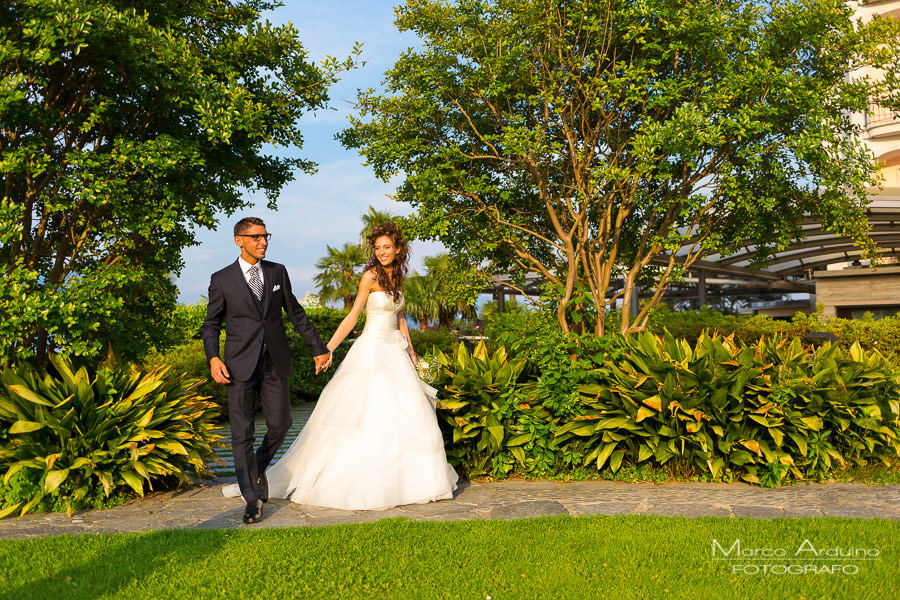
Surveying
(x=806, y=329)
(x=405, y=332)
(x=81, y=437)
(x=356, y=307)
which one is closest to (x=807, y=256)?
(x=806, y=329)

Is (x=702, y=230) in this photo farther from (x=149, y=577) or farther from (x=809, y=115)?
(x=149, y=577)

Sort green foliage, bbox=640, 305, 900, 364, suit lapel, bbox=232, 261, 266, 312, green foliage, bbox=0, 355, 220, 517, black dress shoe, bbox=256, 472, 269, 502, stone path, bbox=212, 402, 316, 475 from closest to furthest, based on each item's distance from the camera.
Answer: suit lapel, bbox=232, 261, 266, 312
black dress shoe, bbox=256, 472, 269, 502
green foliage, bbox=0, 355, 220, 517
stone path, bbox=212, 402, 316, 475
green foliage, bbox=640, 305, 900, 364

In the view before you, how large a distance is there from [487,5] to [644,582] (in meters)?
8.57

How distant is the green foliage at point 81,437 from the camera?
17.1ft

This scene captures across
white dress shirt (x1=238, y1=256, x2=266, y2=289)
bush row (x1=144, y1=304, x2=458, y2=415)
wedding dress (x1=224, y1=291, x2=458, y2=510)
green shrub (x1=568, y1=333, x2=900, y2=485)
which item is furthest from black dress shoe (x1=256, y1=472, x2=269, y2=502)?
bush row (x1=144, y1=304, x2=458, y2=415)

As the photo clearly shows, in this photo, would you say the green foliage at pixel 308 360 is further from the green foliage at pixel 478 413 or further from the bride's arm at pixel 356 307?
the bride's arm at pixel 356 307

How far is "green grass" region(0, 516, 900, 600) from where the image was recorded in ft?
10.9

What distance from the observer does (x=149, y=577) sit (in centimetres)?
354

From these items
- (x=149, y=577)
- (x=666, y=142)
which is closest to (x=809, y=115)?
(x=666, y=142)

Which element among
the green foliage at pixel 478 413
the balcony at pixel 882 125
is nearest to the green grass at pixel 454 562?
the green foliage at pixel 478 413

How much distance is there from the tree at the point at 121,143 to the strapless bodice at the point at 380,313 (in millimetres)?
1861

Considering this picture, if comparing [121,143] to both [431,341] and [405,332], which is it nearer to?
[405,332]

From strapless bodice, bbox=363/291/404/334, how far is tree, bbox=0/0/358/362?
1.86m

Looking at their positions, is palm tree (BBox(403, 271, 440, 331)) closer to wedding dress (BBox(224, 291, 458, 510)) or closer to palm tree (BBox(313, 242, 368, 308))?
palm tree (BBox(313, 242, 368, 308))
